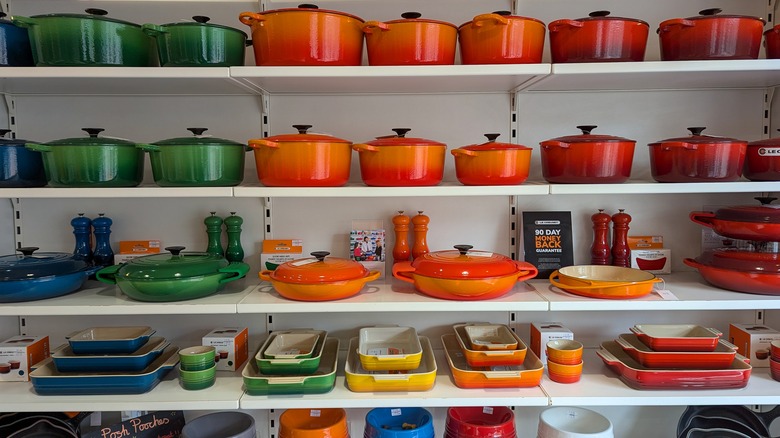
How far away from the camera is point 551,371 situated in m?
1.74

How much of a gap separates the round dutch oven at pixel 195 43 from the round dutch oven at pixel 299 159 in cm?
29

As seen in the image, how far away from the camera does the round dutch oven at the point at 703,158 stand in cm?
163

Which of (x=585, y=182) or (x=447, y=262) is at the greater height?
(x=585, y=182)

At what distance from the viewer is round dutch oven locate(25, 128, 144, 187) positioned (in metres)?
1.61

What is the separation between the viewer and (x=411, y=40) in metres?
1.58

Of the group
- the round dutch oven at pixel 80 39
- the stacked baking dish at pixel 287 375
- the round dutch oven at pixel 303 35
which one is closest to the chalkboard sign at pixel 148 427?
the stacked baking dish at pixel 287 375

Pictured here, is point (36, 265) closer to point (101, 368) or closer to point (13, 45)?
point (101, 368)

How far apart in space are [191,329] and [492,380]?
3.89 feet

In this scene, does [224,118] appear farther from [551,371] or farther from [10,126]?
[551,371]

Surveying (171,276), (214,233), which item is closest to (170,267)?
(171,276)

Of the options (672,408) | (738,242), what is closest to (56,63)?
(738,242)

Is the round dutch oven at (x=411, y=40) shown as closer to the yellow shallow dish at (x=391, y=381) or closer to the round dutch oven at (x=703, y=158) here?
the round dutch oven at (x=703, y=158)

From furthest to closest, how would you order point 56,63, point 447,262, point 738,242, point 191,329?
point 191,329
point 738,242
point 447,262
point 56,63

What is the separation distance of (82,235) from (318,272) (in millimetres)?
970
